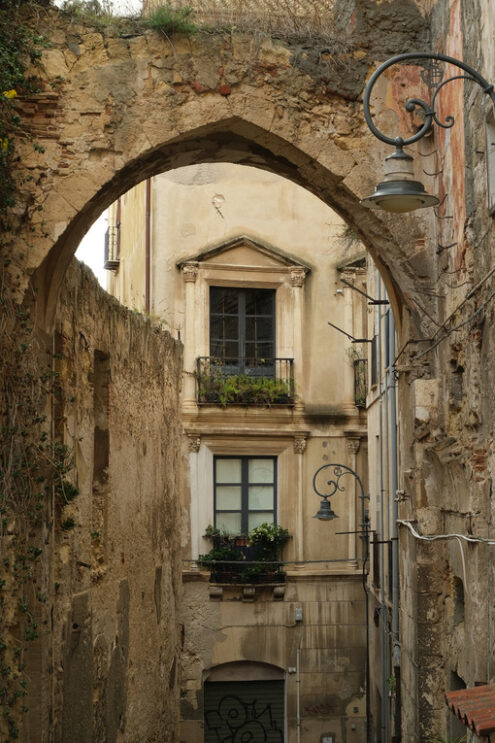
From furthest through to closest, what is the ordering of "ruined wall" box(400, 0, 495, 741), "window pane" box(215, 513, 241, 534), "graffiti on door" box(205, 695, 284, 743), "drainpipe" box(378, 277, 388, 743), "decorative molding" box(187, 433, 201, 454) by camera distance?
"window pane" box(215, 513, 241, 534) < "decorative molding" box(187, 433, 201, 454) < "graffiti on door" box(205, 695, 284, 743) < "drainpipe" box(378, 277, 388, 743) < "ruined wall" box(400, 0, 495, 741)

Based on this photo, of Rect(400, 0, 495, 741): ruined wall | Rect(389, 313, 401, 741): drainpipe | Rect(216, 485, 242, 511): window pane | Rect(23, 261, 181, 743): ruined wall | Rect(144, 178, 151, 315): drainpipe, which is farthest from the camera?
Rect(144, 178, 151, 315): drainpipe

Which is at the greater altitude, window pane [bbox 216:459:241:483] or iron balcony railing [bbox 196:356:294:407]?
iron balcony railing [bbox 196:356:294:407]

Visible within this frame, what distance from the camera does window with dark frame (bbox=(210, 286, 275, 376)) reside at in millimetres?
21531

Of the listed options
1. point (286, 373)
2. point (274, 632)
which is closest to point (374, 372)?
point (286, 373)

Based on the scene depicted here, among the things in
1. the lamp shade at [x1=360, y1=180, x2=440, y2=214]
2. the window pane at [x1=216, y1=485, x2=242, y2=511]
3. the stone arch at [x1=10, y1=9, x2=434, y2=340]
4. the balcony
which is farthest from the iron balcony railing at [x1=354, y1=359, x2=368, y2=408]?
the lamp shade at [x1=360, y1=180, x2=440, y2=214]

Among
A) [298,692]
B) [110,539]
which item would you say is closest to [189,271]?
[298,692]

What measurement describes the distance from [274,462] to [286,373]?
5.47 ft

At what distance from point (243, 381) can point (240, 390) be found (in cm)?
18

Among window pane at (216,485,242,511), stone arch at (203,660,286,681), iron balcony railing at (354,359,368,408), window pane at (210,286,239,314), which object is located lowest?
stone arch at (203,660,286,681)

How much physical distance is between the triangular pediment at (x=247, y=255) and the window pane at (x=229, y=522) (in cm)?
463

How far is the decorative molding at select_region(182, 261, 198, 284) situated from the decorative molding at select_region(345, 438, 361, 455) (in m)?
4.12

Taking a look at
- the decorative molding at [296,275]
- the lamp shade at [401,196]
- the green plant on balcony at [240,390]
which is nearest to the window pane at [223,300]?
the decorative molding at [296,275]

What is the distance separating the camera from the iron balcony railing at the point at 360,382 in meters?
21.5

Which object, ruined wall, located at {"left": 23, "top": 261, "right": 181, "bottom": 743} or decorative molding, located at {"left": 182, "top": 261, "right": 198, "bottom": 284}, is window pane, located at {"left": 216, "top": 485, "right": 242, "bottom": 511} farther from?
ruined wall, located at {"left": 23, "top": 261, "right": 181, "bottom": 743}
